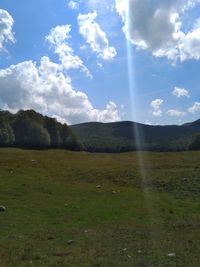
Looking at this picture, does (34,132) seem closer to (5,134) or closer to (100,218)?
(5,134)

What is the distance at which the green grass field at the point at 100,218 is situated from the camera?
16000mm

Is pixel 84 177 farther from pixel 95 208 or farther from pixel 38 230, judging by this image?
pixel 38 230

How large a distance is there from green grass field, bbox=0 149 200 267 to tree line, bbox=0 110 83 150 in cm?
7898

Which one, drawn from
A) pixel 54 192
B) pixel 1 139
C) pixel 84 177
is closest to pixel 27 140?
pixel 1 139

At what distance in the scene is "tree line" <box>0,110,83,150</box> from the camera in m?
129

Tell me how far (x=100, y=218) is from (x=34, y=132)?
109m

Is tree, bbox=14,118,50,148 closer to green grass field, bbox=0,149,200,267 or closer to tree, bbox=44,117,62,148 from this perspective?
tree, bbox=44,117,62,148

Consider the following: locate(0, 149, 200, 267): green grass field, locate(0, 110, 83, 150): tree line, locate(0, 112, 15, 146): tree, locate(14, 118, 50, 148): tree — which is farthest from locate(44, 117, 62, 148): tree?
locate(0, 149, 200, 267): green grass field

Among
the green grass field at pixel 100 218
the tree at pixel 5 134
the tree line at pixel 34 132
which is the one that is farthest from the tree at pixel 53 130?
the green grass field at pixel 100 218

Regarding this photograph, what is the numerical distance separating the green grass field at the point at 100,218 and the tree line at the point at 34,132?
79.0m

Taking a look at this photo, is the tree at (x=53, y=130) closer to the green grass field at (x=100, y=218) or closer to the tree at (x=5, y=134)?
the tree at (x=5, y=134)

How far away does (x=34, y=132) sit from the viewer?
133375 millimetres

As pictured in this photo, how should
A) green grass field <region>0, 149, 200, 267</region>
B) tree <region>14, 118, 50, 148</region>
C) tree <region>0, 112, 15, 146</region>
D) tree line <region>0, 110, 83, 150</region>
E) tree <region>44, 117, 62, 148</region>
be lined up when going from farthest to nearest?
tree <region>44, 117, 62, 148</region>, tree <region>14, 118, 50, 148</region>, tree line <region>0, 110, 83, 150</region>, tree <region>0, 112, 15, 146</region>, green grass field <region>0, 149, 200, 267</region>

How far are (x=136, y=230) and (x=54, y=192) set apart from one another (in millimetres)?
16200
